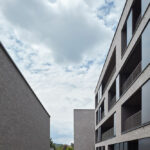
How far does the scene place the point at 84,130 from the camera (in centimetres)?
4288

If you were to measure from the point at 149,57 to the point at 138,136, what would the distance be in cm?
389

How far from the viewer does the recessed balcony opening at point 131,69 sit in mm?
12219

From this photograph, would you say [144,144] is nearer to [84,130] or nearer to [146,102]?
[146,102]

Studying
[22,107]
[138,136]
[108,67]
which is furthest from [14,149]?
[108,67]

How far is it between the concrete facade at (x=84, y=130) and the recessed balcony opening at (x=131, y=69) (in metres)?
29.4

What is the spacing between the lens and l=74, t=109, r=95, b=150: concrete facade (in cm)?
4194

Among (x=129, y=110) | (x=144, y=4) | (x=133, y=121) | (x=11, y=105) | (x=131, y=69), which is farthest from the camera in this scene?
(x=131, y=69)

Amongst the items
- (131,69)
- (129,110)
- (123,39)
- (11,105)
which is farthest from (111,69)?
(11,105)

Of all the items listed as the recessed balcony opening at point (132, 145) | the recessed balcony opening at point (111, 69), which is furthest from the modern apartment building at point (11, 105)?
the recessed balcony opening at point (111, 69)

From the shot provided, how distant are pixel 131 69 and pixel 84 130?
100 ft

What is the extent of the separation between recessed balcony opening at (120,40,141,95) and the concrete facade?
29395mm

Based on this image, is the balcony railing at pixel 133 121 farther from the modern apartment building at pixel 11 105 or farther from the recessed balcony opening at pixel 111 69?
the modern apartment building at pixel 11 105

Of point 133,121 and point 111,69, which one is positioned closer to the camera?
point 133,121

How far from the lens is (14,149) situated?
11312 mm
